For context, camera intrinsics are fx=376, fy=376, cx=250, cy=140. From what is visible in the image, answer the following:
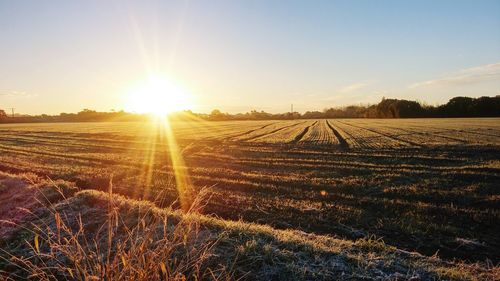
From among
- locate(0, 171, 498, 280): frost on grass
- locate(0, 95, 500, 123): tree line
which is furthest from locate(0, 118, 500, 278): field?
locate(0, 95, 500, 123): tree line

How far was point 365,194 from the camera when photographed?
14234 mm

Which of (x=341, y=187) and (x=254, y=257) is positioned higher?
(x=254, y=257)

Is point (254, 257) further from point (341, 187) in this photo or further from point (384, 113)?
point (384, 113)

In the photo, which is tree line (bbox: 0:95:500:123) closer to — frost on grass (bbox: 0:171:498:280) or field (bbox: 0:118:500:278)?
field (bbox: 0:118:500:278)

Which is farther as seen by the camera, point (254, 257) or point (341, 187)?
point (341, 187)

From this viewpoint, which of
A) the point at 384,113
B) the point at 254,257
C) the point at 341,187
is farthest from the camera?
the point at 384,113

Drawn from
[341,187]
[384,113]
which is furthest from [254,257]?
[384,113]

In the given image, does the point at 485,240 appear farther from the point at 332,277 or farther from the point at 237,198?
the point at 237,198

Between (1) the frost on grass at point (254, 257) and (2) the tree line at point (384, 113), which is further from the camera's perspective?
(2) the tree line at point (384, 113)

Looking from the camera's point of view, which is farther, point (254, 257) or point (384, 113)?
point (384, 113)

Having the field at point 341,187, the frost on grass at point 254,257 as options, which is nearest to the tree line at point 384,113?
the field at point 341,187

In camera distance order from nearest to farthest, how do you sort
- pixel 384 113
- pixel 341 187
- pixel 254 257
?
pixel 254 257 → pixel 341 187 → pixel 384 113

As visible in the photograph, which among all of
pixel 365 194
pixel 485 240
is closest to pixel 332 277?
pixel 485 240

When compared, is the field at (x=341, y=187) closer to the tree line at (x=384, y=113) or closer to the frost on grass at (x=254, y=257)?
the frost on grass at (x=254, y=257)
